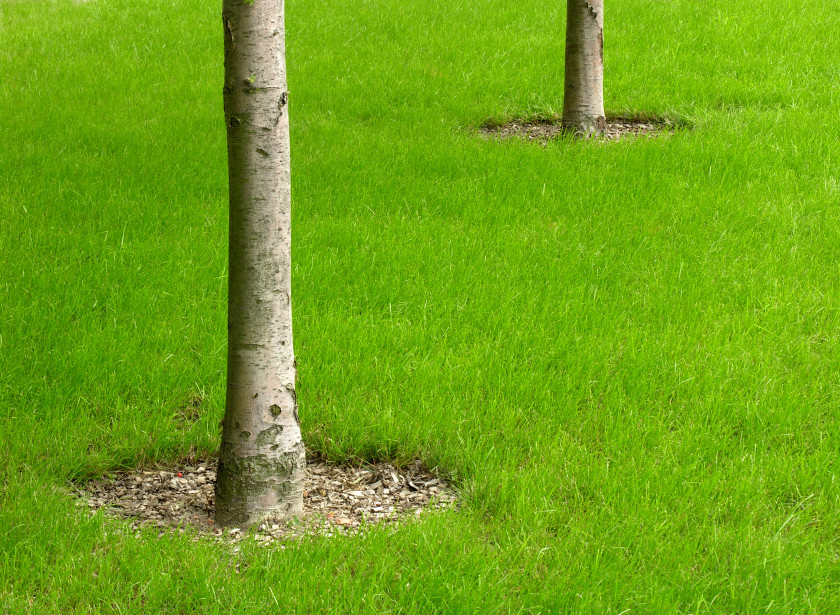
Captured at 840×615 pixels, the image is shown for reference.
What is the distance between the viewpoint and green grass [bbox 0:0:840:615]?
8.60 ft

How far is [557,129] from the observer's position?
7.51 meters

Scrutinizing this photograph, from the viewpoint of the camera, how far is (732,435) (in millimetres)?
3422

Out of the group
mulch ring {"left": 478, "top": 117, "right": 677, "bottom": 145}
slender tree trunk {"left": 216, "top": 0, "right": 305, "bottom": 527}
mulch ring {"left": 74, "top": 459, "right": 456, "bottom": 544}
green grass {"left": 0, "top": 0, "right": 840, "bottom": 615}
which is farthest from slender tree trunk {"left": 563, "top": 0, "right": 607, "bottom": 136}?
slender tree trunk {"left": 216, "top": 0, "right": 305, "bottom": 527}

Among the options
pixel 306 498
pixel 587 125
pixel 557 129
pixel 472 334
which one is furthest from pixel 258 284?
pixel 557 129

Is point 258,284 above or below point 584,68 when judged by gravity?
below

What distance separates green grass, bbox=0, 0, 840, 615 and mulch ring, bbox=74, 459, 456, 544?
0.09 m

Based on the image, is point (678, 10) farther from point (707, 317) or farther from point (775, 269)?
point (707, 317)

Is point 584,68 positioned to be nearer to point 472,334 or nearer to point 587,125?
point 587,125

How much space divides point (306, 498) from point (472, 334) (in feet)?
4.49

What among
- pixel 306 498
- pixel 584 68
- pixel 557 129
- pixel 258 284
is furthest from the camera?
pixel 557 129

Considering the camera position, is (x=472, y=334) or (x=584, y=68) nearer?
(x=472, y=334)

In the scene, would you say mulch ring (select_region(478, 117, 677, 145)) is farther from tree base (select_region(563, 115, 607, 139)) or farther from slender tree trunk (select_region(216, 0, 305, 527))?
slender tree trunk (select_region(216, 0, 305, 527))

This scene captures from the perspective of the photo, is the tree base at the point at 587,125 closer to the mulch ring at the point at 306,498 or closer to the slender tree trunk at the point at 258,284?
the mulch ring at the point at 306,498

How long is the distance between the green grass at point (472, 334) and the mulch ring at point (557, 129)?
10 cm
